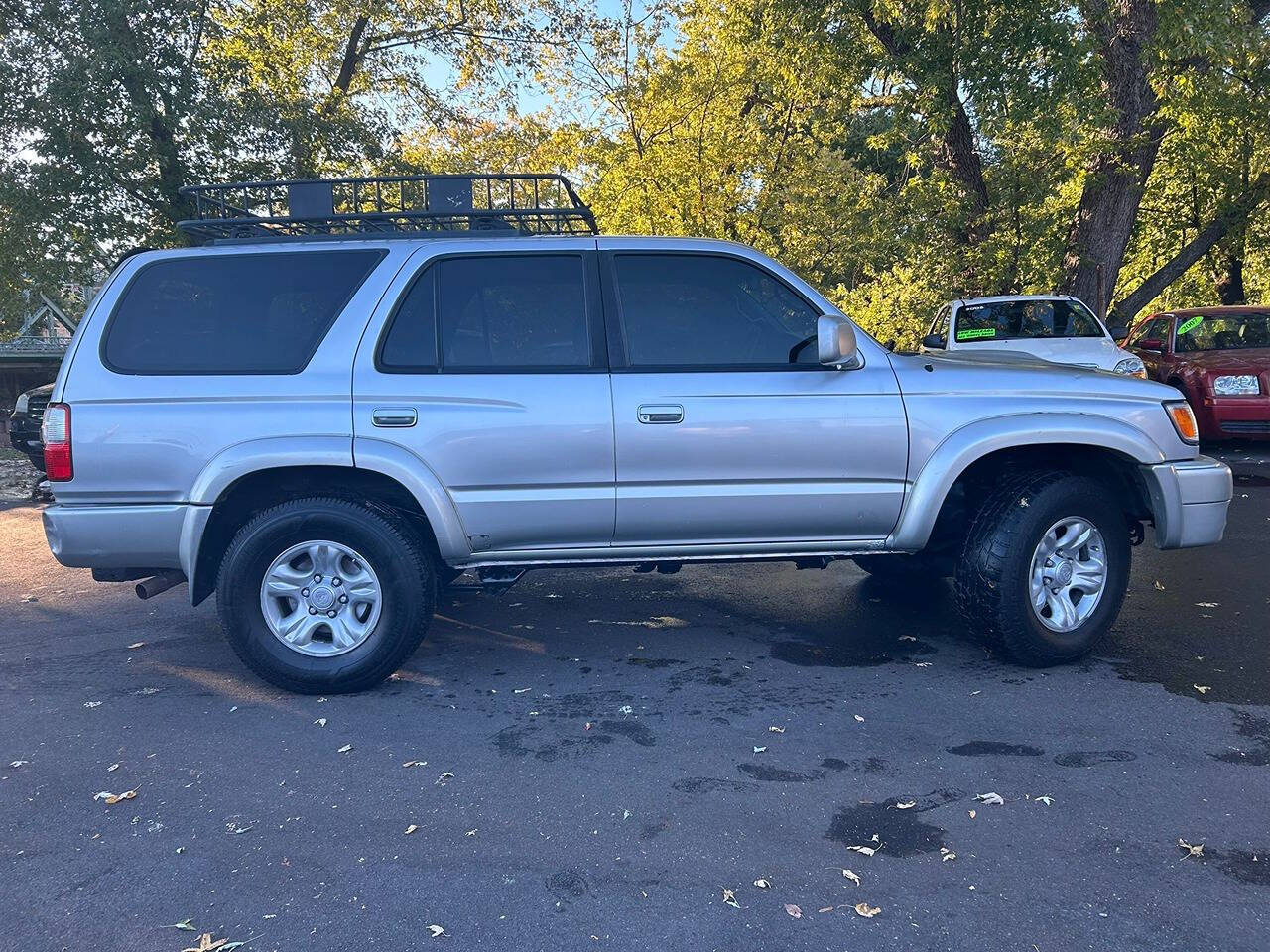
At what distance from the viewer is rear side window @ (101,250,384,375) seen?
13.6 ft

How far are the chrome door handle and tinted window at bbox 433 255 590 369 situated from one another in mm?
288

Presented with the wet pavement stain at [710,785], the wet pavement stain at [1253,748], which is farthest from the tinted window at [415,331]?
the wet pavement stain at [1253,748]

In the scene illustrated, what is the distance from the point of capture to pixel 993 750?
359 centimetres

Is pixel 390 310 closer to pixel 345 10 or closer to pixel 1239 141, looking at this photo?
pixel 345 10

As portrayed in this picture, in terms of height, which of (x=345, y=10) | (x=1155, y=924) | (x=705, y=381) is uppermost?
(x=345, y=10)

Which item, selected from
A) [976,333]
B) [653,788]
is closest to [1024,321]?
[976,333]

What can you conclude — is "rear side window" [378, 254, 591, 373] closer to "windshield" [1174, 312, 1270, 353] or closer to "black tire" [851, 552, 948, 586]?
"black tire" [851, 552, 948, 586]

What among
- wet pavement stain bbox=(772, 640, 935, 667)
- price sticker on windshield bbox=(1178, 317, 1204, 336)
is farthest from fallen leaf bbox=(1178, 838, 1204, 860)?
price sticker on windshield bbox=(1178, 317, 1204, 336)

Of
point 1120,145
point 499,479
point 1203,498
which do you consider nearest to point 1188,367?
point 1120,145

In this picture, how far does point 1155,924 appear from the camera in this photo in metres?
2.53

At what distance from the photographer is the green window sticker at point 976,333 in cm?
1123

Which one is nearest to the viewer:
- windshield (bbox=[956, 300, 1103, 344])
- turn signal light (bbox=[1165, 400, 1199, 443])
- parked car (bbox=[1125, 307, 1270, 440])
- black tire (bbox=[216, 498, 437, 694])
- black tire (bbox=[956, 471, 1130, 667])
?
black tire (bbox=[216, 498, 437, 694])

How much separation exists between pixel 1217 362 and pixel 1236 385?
0.37 meters

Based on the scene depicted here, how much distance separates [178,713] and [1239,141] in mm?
16934
